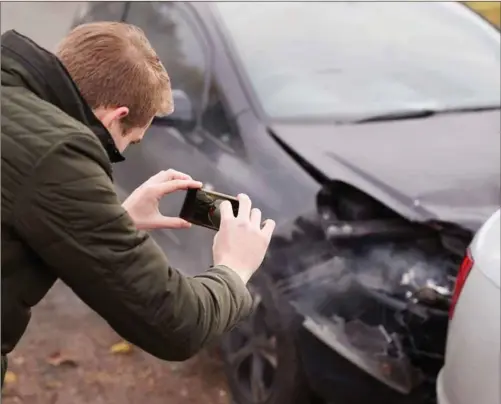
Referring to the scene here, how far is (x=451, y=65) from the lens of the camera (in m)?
3.77

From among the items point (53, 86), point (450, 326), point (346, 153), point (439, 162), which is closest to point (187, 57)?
point (346, 153)

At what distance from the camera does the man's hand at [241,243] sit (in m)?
1.73

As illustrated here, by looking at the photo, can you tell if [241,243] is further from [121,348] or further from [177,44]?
[177,44]

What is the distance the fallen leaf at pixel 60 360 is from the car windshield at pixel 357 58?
4.15 ft

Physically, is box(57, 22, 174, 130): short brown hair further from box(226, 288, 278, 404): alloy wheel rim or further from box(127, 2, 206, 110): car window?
A: box(127, 2, 206, 110): car window

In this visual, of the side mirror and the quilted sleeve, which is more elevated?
the quilted sleeve

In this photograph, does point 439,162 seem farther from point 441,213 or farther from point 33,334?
point 33,334

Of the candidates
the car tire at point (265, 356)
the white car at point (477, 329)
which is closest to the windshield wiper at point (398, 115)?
the car tire at point (265, 356)

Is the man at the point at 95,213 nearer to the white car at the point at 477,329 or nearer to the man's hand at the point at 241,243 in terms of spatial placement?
the man's hand at the point at 241,243

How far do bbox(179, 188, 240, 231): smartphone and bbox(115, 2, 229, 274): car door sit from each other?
3.57 feet

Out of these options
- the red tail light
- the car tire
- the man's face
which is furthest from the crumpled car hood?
the man's face

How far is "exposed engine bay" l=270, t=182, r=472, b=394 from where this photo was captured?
106 inches

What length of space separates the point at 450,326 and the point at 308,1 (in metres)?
1.84

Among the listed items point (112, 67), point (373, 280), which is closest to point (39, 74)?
point (112, 67)
